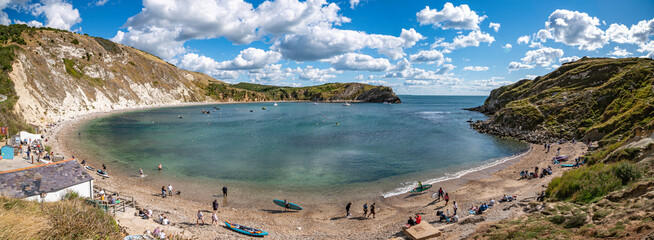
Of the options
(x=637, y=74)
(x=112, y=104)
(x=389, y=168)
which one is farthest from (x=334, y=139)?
(x=112, y=104)

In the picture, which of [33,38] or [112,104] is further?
[112,104]

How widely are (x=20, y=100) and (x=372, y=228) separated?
3098 inches

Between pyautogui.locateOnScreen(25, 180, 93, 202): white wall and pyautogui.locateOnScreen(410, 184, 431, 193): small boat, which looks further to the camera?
pyautogui.locateOnScreen(410, 184, 431, 193): small boat

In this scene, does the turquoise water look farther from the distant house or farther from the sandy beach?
the distant house

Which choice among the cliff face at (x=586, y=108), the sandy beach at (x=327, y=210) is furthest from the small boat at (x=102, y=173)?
the cliff face at (x=586, y=108)

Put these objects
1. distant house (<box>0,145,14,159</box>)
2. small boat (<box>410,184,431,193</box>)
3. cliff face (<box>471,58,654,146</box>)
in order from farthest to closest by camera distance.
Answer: cliff face (<box>471,58,654,146</box>) < distant house (<box>0,145,14,159</box>) < small boat (<box>410,184,431,193</box>)

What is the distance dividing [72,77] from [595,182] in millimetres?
136276

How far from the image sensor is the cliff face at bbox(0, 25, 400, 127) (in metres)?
66.0

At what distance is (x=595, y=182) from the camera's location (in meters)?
18.2

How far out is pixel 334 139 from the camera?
64.4 m

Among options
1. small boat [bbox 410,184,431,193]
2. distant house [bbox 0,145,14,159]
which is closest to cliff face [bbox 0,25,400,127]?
distant house [bbox 0,145,14,159]

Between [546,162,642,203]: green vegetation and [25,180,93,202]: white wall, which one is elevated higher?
[546,162,642,203]: green vegetation

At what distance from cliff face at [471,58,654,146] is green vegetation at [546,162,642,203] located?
18.8 metres

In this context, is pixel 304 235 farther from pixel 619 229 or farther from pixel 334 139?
pixel 334 139
